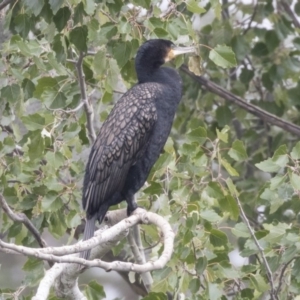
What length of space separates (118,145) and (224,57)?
0.50 m

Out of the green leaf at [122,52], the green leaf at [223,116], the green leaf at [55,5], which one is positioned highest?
the green leaf at [55,5]

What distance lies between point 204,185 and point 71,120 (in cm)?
54

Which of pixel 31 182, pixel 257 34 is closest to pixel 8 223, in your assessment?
pixel 31 182

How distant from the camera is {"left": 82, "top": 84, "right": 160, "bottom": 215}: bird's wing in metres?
3.59

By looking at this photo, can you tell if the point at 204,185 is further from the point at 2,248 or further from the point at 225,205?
the point at 2,248

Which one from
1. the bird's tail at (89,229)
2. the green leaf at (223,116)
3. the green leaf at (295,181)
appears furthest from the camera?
the green leaf at (223,116)

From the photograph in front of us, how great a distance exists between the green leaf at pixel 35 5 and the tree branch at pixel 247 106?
1.64 m

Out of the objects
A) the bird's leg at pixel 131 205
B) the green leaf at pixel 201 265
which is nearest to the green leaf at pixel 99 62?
the bird's leg at pixel 131 205

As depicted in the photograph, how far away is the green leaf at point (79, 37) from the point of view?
341cm

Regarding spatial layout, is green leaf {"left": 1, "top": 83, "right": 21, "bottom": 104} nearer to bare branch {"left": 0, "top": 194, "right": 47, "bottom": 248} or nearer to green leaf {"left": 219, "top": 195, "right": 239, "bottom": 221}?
bare branch {"left": 0, "top": 194, "right": 47, "bottom": 248}

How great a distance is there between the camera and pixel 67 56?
12.1 feet

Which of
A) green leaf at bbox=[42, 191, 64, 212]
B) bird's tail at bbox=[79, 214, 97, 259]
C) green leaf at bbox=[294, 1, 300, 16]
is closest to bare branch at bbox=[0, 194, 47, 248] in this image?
green leaf at bbox=[42, 191, 64, 212]

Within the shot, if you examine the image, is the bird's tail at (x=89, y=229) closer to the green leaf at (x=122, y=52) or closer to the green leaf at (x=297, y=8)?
the green leaf at (x=122, y=52)

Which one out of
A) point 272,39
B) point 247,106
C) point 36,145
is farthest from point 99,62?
point 272,39
